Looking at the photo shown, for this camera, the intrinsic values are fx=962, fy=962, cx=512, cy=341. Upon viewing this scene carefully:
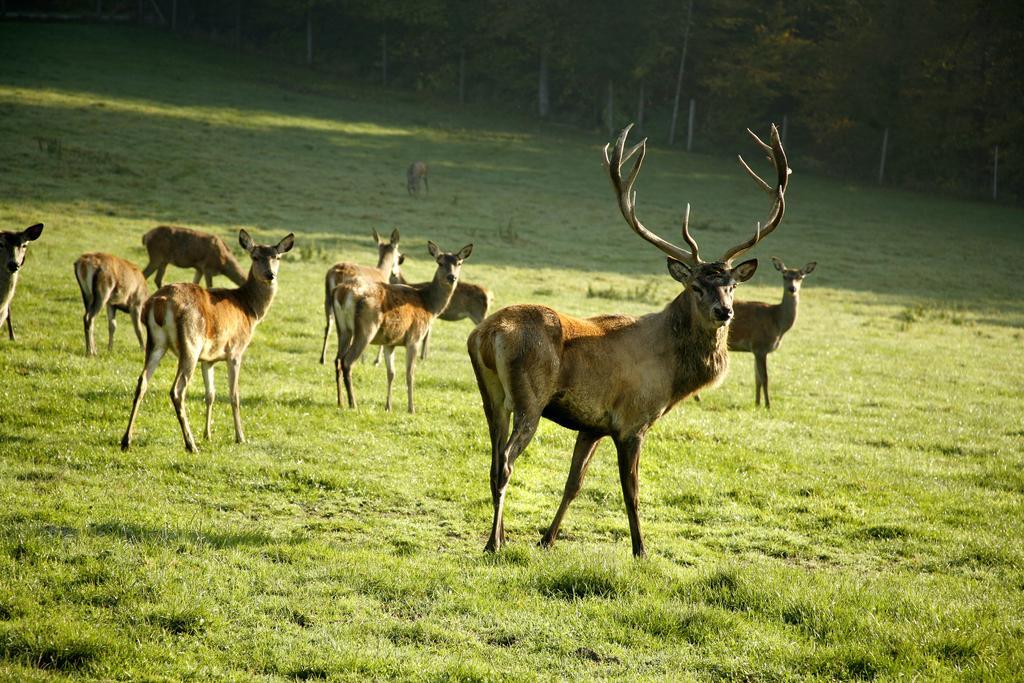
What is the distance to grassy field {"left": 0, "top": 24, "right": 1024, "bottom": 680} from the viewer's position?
518cm

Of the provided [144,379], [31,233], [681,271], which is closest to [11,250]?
[31,233]

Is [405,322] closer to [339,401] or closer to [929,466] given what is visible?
[339,401]

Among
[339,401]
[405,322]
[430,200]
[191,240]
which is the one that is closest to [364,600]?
[339,401]

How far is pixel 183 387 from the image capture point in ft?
27.6

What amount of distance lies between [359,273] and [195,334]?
4.58m

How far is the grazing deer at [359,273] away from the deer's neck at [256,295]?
4.88 feet

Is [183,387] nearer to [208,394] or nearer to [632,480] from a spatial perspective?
[208,394]

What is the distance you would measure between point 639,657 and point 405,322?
6.88 meters

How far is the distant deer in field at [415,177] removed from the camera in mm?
30078

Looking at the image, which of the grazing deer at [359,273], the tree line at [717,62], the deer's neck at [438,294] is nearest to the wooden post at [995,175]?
the tree line at [717,62]

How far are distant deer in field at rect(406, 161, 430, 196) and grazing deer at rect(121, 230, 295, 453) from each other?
2043cm

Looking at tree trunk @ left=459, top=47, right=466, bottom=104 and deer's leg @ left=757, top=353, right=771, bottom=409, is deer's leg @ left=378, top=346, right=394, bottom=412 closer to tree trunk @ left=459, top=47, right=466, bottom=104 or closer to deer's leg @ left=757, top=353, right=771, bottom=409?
deer's leg @ left=757, top=353, right=771, bottom=409

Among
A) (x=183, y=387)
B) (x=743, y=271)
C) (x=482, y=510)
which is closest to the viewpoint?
(x=743, y=271)

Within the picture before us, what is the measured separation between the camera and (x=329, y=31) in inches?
2235
